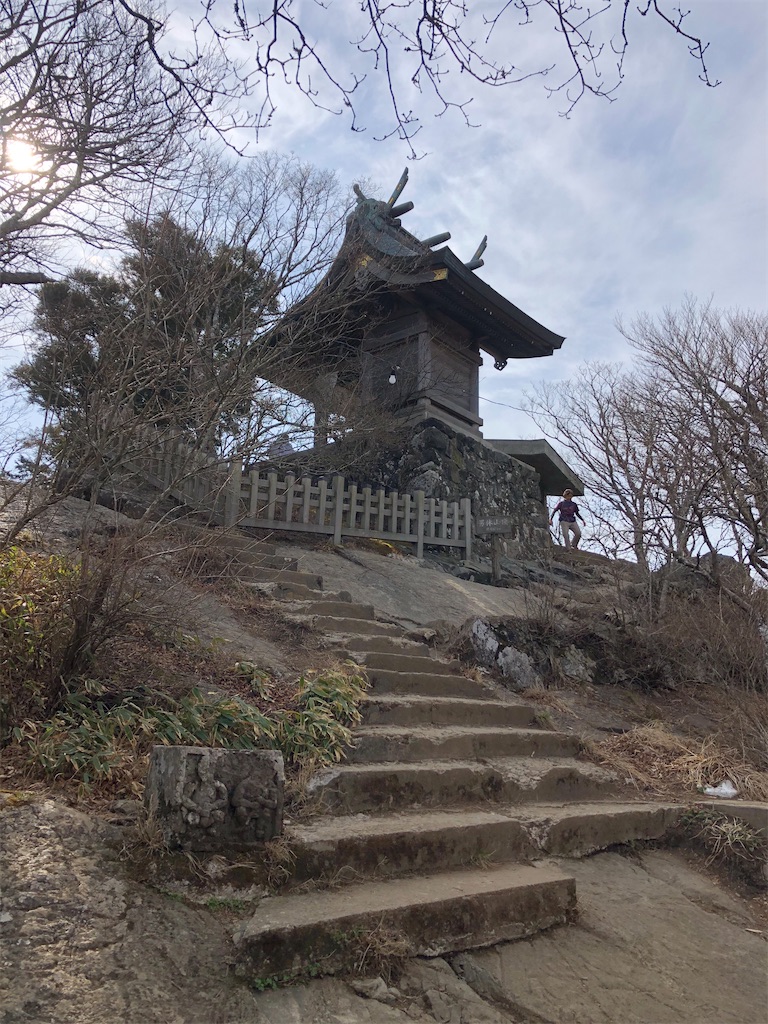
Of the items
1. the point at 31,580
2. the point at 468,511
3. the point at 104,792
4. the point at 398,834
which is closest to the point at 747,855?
the point at 398,834

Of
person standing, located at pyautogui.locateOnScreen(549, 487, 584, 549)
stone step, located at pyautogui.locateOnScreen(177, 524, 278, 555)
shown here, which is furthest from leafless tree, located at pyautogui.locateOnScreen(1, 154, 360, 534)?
person standing, located at pyautogui.locateOnScreen(549, 487, 584, 549)

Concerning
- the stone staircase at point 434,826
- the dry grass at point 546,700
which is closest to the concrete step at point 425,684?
the stone staircase at point 434,826

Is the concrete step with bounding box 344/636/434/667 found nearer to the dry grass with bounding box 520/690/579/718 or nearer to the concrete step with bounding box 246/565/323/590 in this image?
the dry grass with bounding box 520/690/579/718

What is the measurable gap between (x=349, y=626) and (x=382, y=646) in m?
0.46

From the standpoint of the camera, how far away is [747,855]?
3889 millimetres

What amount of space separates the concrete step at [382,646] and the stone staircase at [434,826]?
14 mm

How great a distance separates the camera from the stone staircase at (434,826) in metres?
2.41

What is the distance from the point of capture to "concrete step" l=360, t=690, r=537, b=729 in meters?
4.32

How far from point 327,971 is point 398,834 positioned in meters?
0.78

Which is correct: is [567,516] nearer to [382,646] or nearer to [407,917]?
[382,646]

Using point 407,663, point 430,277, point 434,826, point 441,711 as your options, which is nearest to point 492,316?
point 430,277

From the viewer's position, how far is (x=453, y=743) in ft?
Answer: 13.7

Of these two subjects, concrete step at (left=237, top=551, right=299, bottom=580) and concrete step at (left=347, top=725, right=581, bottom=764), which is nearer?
concrete step at (left=347, top=725, right=581, bottom=764)

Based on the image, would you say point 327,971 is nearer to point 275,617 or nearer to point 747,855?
point 747,855
